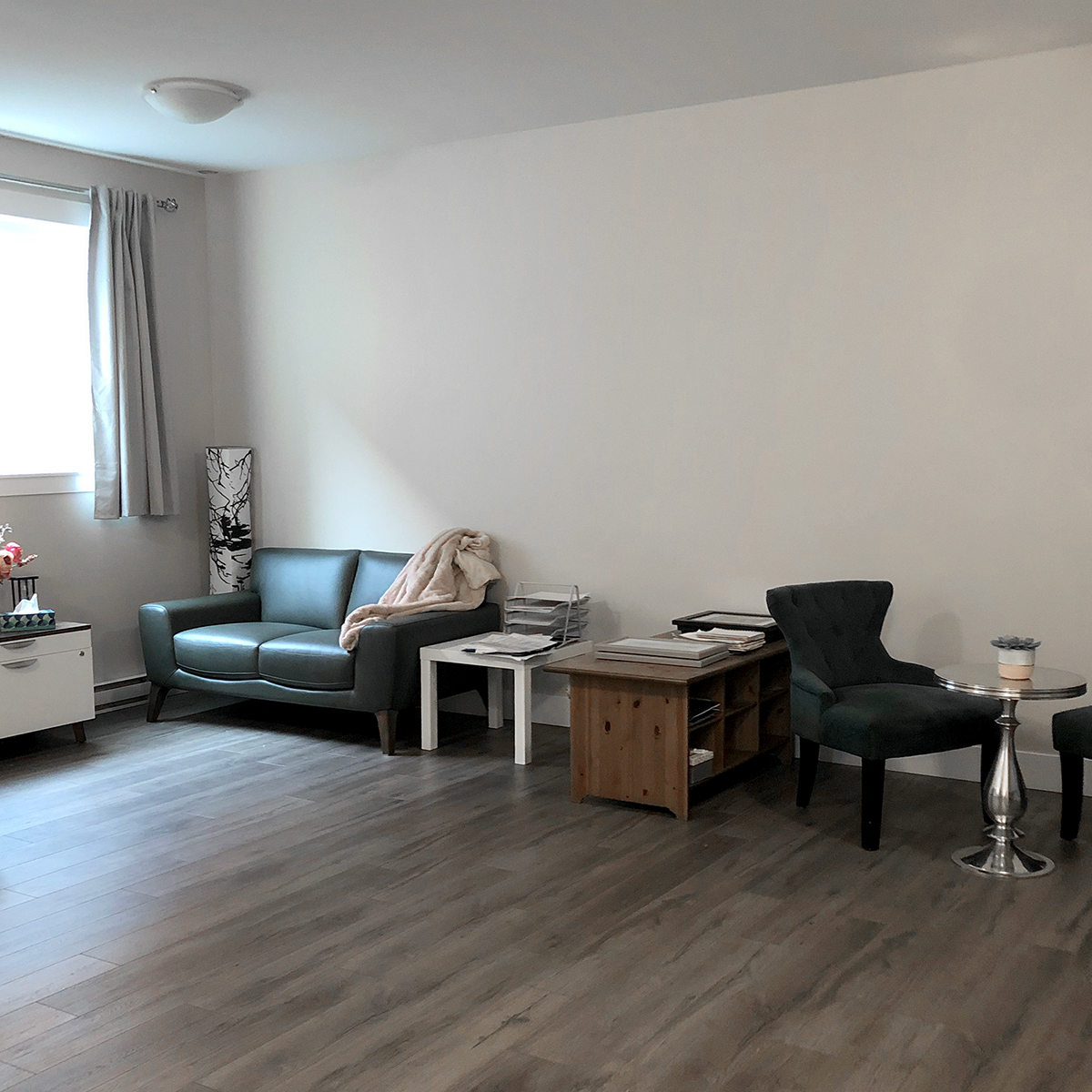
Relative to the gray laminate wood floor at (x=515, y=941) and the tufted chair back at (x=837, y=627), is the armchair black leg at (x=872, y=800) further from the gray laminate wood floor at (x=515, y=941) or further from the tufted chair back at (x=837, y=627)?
the tufted chair back at (x=837, y=627)

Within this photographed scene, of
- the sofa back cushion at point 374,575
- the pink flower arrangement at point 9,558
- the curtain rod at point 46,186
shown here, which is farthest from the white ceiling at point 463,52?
the sofa back cushion at point 374,575

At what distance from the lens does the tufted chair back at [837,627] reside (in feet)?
13.7

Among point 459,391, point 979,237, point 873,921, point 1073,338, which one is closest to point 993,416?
point 1073,338

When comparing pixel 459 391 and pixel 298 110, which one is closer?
pixel 298 110

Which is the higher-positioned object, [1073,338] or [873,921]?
[1073,338]

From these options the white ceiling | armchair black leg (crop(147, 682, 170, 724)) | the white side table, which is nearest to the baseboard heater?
armchair black leg (crop(147, 682, 170, 724))

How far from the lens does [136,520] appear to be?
20.1 ft

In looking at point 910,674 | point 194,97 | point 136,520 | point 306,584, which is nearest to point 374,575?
point 306,584

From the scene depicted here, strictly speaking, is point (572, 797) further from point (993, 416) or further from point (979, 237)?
point (979, 237)

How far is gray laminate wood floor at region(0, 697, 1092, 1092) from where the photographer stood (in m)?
2.45

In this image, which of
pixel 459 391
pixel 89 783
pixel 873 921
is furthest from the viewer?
pixel 459 391

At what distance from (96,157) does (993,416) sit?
4.43 meters

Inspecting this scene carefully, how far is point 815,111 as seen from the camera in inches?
185

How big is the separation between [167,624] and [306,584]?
72cm
